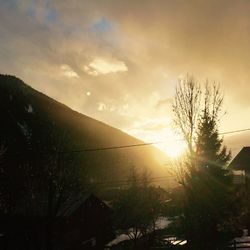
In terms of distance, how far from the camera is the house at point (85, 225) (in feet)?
123

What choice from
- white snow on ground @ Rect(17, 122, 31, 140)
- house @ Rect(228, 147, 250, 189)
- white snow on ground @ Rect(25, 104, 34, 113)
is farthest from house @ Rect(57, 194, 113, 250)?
white snow on ground @ Rect(25, 104, 34, 113)

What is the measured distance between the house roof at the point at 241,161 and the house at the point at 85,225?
1691cm

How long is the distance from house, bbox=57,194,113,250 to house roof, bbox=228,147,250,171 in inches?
666

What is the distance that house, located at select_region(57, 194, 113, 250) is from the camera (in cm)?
3756

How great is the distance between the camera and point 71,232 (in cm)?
3834

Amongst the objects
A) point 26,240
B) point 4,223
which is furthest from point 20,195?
point 26,240

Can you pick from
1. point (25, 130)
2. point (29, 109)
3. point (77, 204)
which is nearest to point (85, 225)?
point (77, 204)

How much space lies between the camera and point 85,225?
40.2 metres

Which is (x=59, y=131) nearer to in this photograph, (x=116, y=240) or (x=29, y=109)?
(x=29, y=109)

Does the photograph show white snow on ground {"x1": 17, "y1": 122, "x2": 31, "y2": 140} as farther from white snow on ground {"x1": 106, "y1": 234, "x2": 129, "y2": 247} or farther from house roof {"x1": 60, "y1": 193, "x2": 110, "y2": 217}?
white snow on ground {"x1": 106, "y1": 234, "x2": 129, "y2": 247}

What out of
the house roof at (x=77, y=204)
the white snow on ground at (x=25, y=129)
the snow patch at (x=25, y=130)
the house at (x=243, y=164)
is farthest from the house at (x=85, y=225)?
the white snow on ground at (x=25, y=129)

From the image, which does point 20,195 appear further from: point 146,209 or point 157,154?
point 157,154

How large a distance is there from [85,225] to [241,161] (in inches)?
812

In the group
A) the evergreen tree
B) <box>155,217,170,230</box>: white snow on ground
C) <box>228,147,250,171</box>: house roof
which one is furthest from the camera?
<box>155,217,170,230</box>: white snow on ground
